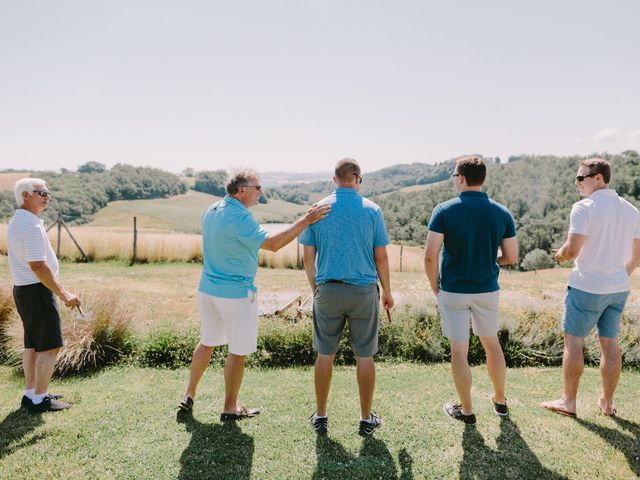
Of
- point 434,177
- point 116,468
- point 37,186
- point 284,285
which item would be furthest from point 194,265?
point 434,177

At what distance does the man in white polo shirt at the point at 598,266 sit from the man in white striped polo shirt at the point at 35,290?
4240 millimetres

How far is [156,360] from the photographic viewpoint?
5594 millimetres

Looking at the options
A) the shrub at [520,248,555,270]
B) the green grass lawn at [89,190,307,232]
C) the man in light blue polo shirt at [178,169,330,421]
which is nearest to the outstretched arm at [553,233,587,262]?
the man in light blue polo shirt at [178,169,330,421]

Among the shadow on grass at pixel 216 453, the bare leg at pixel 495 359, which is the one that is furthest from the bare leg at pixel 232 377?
the bare leg at pixel 495 359

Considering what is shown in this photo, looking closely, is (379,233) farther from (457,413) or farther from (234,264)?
(457,413)

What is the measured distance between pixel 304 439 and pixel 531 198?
81662 millimetres

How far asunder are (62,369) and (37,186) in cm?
233

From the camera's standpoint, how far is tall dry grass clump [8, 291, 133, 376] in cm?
514

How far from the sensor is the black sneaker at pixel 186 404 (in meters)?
3.82

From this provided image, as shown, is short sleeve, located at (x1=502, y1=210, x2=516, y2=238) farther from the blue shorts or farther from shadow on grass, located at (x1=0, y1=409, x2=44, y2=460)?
shadow on grass, located at (x1=0, y1=409, x2=44, y2=460)

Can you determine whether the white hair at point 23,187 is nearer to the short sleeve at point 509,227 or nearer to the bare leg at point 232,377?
the bare leg at point 232,377

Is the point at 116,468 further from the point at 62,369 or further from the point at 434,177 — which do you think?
the point at 434,177

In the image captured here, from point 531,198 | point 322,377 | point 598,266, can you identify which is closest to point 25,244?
point 322,377

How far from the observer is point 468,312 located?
141 inches
